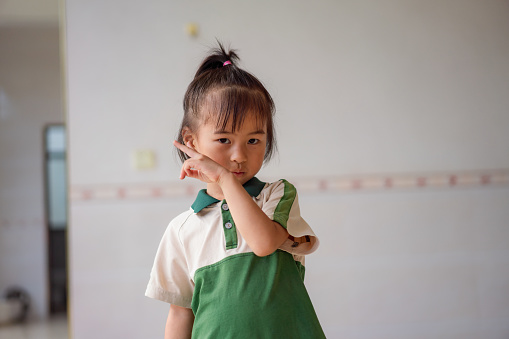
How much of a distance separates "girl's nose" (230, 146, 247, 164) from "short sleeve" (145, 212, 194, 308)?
180 mm

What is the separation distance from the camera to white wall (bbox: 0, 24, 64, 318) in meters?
2.85

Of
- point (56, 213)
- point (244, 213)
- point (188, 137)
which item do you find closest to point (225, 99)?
point (188, 137)

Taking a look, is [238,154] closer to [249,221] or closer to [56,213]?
[249,221]

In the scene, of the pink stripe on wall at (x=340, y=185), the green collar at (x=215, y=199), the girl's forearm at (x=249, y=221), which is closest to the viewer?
the girl's forearm at (x=249, y=221)

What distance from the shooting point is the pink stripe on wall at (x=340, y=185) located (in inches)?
110

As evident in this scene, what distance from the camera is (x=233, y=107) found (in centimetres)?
→ 106

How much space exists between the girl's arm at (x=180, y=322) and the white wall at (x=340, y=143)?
64.8 inches

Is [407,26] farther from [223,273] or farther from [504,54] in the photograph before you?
[223,273]

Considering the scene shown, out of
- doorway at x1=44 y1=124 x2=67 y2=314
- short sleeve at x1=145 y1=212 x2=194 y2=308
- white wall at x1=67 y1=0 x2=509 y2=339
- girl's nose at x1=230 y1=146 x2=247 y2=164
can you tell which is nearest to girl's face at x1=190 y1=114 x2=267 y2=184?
girl's nose at x1=230 y1=146 x2=247 y2=164

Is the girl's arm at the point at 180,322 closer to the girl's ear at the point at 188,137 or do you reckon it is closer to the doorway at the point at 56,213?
the girl's ear at the point at 188,137

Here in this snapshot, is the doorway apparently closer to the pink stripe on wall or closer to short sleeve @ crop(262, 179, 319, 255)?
the pink stripe on wall

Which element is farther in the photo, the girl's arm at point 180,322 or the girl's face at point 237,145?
the girl's arm at point 180,322

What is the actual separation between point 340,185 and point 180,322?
1833 mm

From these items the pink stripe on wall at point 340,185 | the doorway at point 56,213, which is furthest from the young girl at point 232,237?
the doorway at point 56,213
